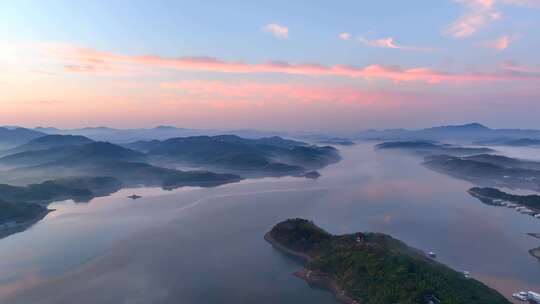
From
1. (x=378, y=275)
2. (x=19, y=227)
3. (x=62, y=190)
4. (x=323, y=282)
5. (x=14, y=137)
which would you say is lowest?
(x=19, y=227)

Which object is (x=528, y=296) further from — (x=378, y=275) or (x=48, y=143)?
(x=48, y=143)

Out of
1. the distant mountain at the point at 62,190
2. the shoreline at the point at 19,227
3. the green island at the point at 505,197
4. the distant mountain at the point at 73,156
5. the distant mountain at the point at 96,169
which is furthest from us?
the distant mountain at the point at 73,156

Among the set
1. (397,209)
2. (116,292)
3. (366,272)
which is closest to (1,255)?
(116,292)

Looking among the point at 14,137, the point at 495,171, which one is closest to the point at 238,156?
the point at 495,171

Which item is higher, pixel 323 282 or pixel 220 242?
pixel 323 282

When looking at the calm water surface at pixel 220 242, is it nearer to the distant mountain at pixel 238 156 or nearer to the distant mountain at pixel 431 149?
the distant mountain at pixel 238 156

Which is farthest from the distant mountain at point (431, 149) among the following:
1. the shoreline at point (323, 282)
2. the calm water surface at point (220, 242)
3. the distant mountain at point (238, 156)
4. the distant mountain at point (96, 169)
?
the shoreline at point (323, 282)

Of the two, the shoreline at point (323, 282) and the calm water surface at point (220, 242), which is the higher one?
the shoreline at point (323, 282)
